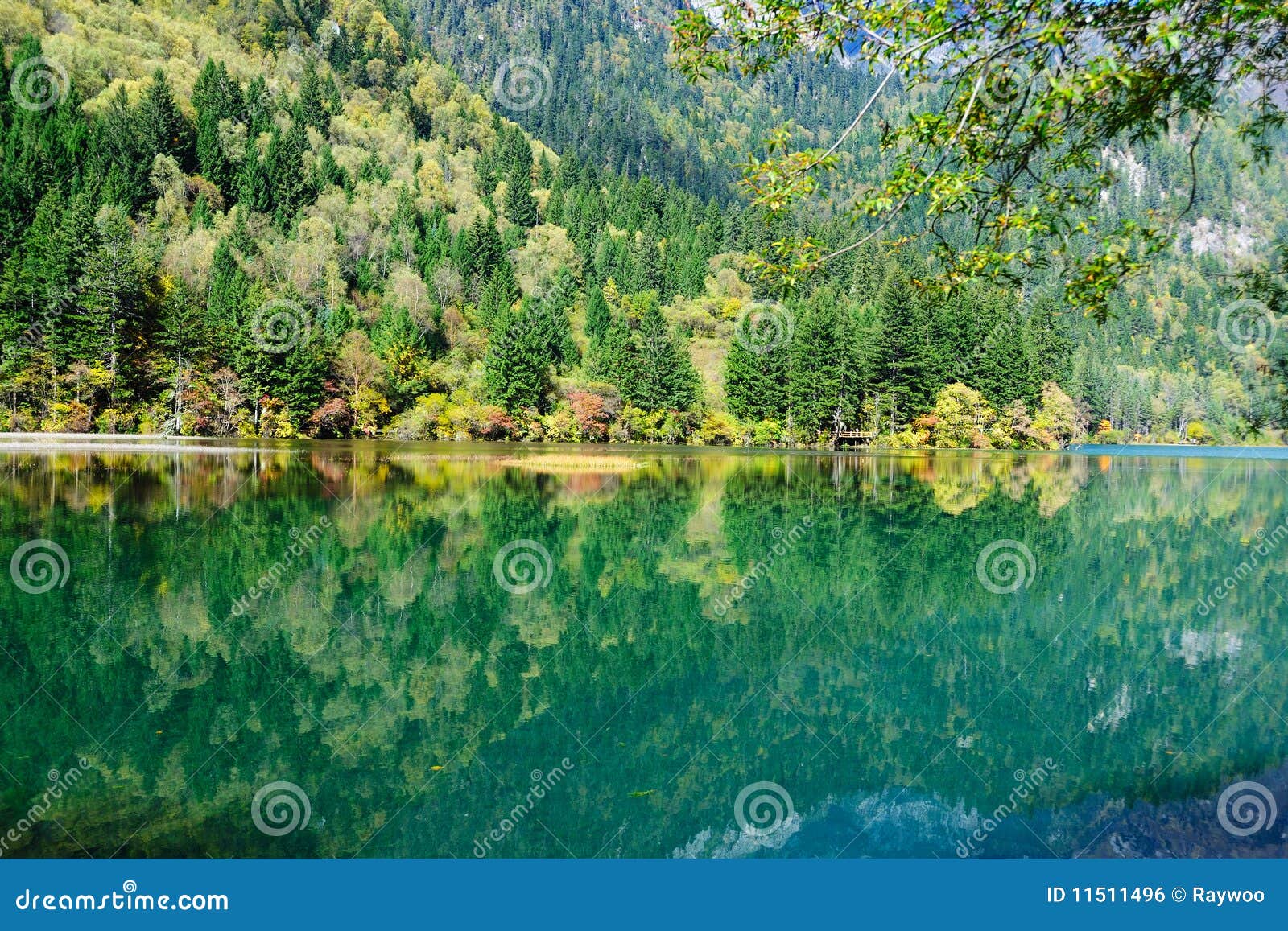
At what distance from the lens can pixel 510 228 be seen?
3979 inches

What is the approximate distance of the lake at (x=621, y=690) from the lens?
643 centimetres

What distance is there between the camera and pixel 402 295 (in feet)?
241

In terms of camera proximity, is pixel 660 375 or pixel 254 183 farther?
pixel 254 183

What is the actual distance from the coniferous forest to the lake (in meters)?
30.7

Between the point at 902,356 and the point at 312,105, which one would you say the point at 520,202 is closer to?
the point at 312,105

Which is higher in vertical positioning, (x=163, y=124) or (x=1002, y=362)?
(x=163, y=124)

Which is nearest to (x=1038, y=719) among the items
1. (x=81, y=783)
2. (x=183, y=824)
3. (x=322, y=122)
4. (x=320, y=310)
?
(x=183, y=824)

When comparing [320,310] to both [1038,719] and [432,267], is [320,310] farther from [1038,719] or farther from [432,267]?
[1038,719]

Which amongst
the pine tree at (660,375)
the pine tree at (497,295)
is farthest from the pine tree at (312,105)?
the pine tree at (660,375)

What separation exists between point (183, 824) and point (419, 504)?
18148mm

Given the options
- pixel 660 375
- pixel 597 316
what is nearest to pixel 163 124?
pixel 597 316

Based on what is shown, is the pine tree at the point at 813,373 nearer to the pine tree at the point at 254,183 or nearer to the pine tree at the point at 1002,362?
the pine tree at the point at 1002,362

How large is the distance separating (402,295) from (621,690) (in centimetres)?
6979

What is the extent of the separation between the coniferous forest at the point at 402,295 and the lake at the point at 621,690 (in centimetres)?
3069
